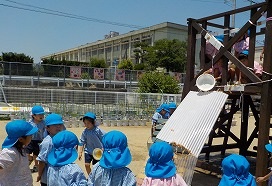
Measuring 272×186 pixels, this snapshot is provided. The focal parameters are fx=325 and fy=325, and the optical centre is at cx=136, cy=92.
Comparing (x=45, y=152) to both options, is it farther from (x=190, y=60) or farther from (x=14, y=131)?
(x=190, y=60)

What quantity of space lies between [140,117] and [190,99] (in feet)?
35.7

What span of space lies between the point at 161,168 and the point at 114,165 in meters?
0.42

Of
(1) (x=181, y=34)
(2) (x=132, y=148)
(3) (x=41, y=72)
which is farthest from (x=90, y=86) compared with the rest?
(1) (x=181, y=34)

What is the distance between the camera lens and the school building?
56.5 m

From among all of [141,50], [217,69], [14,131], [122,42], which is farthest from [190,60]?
[122,42]

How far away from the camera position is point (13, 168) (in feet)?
11.0

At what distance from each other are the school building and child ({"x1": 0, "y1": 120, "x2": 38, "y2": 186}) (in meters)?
53.5

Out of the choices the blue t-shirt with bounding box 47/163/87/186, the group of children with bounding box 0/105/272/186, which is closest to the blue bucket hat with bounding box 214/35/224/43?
the group of children with bounding box 0/105/272/186

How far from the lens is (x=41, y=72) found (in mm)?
22797

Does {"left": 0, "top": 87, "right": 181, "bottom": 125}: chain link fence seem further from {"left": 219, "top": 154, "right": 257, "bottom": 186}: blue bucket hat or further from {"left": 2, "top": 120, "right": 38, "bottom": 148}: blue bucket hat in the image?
{"left": 219, "top": 154, "right": 257, "bottom": 186}: blue bucket hat

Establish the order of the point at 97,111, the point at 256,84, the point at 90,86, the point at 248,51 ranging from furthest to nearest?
the point at 90,86 < the point at 97,111 < the point at 248,51 < the point at 256,84

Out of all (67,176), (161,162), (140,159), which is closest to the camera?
(161,162)

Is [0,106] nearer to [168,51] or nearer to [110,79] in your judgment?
[110,79]

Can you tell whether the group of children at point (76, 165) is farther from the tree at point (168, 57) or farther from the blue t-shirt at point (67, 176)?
the tree at point (168, 57)
